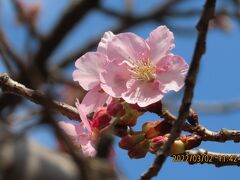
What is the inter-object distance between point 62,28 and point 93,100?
2.75m

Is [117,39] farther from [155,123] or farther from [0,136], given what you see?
[0,136]

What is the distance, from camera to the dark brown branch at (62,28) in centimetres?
359

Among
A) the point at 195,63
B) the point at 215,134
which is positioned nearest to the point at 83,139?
the point at 215,134

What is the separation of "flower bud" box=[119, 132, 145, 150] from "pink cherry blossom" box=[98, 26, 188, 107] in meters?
0.09

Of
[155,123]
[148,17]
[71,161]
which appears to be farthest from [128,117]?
[148,17]

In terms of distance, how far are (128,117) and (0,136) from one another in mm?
435

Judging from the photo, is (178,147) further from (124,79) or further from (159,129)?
(124,79)

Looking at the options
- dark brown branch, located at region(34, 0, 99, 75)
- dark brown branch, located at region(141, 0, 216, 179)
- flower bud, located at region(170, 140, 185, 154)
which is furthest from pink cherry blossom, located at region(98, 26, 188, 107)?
dark brown branch, located at region(34, 0, 99, 75)

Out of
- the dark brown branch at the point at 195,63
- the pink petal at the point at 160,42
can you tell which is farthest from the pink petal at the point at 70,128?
the dark brown branch at the point at 195,63

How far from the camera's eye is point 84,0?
356 cm

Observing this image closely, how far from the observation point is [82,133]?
963 mm

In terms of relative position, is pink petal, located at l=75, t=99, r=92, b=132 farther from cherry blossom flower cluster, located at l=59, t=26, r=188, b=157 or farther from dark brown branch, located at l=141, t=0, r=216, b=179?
dark brown branch, located at l=141, t=0, r=216, b=179

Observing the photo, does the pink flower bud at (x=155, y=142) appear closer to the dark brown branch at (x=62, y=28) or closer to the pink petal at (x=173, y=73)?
the pink petal at (x=173, y=73)

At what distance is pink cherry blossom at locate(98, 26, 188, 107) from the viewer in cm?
98
